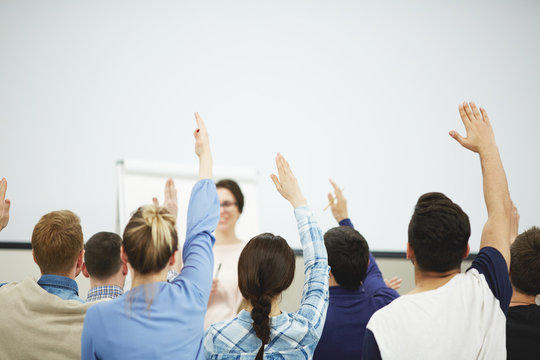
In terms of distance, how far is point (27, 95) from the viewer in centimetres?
326

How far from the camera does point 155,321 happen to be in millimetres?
1187

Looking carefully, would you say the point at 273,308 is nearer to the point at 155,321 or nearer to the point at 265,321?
the point at 265,321

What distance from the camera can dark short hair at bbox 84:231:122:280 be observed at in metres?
1.84

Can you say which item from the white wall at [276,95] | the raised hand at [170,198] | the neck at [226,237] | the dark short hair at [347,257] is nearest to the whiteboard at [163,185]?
the white wall at [276,95]

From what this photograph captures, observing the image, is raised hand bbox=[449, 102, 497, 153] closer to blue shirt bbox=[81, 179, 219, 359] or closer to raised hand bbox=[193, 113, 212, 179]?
raised hand bbox=[193, 113, 212, 179]

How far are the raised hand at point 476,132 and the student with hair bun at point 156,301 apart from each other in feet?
2.60

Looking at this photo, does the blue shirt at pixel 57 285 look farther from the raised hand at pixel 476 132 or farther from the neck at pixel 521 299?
the neck at pixel 521 299

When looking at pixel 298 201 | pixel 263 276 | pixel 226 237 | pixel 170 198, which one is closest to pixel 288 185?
pixel 298 201

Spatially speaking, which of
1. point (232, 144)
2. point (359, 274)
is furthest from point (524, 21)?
point (359, 274)

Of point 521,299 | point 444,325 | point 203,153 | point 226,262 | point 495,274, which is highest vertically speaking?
point 203,153

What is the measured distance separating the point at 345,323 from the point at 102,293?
0.88 metres

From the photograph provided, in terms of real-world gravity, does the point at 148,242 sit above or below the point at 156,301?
above

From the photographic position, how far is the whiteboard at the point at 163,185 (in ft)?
10.2

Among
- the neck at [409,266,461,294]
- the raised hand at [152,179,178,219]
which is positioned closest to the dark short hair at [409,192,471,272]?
the neck at [409,266,461,294]
